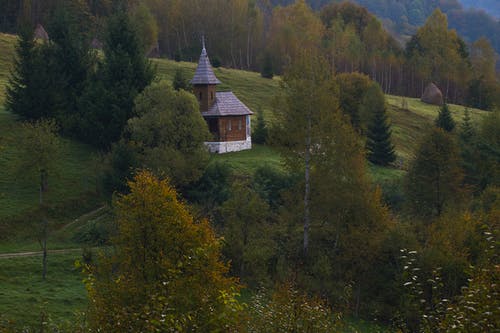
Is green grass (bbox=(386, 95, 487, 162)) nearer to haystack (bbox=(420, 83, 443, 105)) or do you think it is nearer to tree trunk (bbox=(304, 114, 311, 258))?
haystack (bbox=(420, 83, 443, 105))

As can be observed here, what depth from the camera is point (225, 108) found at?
51.2m

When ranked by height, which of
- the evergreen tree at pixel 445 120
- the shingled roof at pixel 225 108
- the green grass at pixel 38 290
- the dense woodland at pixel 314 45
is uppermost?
the dense woodland at pixel 314 45

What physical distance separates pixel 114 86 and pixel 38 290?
21.7 metres

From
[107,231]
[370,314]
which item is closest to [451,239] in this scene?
[370,314]

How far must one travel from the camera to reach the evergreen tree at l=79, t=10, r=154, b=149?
4722 cm

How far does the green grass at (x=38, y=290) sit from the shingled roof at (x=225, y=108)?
19600 millimetres

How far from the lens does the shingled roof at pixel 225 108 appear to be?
50.6 meters

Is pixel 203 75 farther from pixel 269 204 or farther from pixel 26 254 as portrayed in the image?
pixel 26 254

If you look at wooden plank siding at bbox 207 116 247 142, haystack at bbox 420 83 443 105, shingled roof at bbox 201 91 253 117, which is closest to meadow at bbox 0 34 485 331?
wooden plank siding at bbox 207 116 247 142

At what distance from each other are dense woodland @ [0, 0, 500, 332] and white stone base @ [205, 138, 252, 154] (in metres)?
3.32

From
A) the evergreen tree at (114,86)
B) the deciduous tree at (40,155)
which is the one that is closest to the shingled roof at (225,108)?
the evergreen tree at (114,86)

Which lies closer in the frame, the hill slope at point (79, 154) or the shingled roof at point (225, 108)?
the hill slope at point (79, 154)

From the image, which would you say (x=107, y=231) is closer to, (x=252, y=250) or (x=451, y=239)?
(x=252, y=250)

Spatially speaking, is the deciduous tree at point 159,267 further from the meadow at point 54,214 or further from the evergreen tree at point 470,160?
the evergreen tree at point 470,160
